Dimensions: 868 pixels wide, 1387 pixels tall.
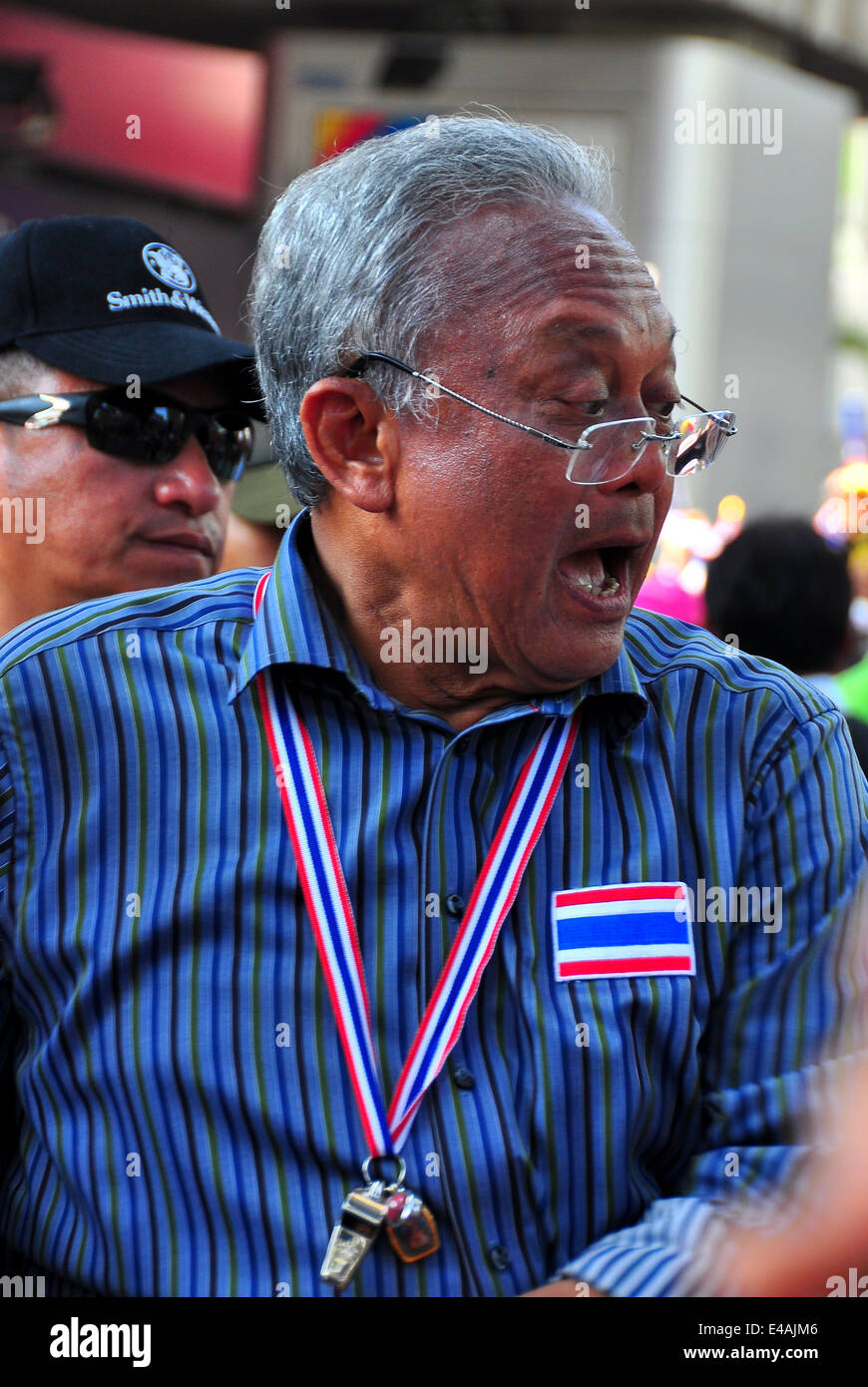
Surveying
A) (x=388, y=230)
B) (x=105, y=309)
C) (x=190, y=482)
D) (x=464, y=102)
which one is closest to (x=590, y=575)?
(x=388, y=230)

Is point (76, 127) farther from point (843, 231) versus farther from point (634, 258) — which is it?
point (634, 258)

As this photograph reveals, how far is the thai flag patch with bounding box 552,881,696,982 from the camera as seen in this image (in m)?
1.91

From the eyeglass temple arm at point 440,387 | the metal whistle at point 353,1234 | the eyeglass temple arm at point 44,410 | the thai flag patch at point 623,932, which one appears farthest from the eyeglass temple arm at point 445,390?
the metal whistle at point 353,1234

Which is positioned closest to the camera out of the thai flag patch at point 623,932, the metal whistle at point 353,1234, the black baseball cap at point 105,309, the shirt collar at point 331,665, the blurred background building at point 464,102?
the metal whistle at point 353,1234

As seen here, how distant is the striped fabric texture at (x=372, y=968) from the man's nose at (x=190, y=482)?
2.20ft

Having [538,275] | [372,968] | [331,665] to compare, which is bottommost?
[372,968]

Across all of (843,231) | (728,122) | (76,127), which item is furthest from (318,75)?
(843,231)

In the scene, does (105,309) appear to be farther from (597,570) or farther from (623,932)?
(623,932)

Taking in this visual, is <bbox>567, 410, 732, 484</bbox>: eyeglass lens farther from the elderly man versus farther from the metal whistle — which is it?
the metal whistle

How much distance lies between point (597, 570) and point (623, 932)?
48cm

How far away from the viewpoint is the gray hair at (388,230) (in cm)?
198

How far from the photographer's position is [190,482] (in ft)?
8.95

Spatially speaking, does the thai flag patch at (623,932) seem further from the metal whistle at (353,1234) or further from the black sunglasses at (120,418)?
the black sunglasses at (120,418)

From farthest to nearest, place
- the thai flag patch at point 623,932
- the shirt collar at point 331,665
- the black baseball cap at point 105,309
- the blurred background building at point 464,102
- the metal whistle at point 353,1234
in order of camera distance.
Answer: the blurred background building at point 464,102
the black baseball cap at point 105,309
the shirt collar at point 331,665
the thai flag patch at point 623,932
the metal whistle at point 353,1234
